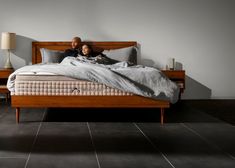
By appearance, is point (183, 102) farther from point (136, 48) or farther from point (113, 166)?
point (113, 166)

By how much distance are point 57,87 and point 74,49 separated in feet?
6.26

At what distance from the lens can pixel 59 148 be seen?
11.5 feet

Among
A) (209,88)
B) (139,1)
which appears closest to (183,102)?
(209,88)

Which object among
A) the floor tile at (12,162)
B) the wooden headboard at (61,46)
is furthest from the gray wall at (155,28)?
the floor tile at (12,162)

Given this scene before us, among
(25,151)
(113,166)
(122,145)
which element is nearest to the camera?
(113,166)

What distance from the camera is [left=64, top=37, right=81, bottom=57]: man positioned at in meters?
6.44

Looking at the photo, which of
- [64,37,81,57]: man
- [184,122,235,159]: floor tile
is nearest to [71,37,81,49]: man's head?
[64,37,81,57]: man

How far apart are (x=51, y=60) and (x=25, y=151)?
313 cm

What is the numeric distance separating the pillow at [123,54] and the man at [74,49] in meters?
0.45

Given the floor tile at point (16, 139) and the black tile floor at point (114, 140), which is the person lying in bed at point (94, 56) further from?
the floor tile at point (16, 139)

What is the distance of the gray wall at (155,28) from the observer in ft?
22.4

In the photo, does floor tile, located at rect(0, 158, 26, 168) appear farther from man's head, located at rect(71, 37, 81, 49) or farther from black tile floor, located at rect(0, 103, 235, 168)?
man's head, located at rect(71, 37, 81, 49)

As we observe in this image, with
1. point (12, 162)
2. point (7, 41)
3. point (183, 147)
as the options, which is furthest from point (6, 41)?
point (183, 147)

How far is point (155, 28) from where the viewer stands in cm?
702
